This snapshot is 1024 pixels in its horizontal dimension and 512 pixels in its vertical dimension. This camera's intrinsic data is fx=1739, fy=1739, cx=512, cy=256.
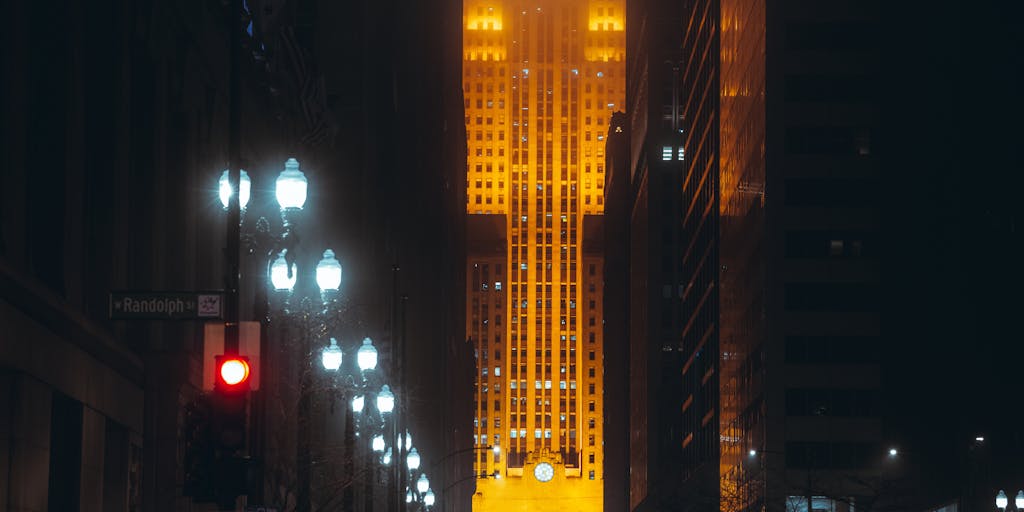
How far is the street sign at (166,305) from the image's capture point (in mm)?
24156

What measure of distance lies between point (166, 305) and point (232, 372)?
284cm

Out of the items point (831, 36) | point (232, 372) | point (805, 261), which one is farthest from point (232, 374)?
point (831, 36)

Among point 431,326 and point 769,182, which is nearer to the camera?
point 769,182

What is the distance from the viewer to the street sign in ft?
79.3

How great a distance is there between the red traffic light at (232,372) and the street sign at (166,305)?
203 centimetres

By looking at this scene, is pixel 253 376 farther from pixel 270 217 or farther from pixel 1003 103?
pixel 1003 103

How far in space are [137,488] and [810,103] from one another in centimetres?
7322

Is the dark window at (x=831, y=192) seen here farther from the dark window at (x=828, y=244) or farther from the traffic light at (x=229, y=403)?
the traffic light at (x=229, y=403)

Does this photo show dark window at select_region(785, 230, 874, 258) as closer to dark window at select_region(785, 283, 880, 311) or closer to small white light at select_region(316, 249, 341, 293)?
dark window at select_region(785, 283, 880, 311)

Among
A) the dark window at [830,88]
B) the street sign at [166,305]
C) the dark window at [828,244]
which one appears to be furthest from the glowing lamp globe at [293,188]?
the dark window at [830,88]

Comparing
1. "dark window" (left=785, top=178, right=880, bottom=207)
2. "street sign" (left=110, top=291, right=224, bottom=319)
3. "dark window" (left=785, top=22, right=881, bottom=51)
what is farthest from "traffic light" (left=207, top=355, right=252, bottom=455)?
"dark window" (left=785, top=22, right=881, bottom=51)

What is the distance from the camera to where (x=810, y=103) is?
104 m

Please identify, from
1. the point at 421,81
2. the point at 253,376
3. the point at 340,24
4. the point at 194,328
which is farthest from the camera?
the point at 421,81

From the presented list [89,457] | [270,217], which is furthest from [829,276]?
[89,457]
